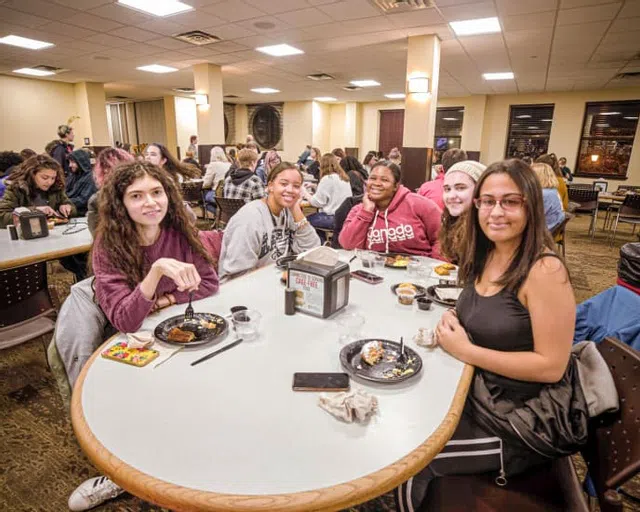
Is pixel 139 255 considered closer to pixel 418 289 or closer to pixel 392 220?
pixel 418 289

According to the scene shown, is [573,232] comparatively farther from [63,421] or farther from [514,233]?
[63,421]

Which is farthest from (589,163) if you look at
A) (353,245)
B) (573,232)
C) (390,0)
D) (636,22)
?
(353,245)

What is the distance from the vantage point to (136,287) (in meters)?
1.45

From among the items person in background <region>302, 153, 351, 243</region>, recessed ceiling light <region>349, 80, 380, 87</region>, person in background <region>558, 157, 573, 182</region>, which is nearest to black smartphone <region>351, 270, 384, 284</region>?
person in background <region>302, 153, 351, 243</region>

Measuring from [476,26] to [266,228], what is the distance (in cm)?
455

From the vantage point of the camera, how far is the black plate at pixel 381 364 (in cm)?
113

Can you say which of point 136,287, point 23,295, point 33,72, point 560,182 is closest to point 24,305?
point 23,295

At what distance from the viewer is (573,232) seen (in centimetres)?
759

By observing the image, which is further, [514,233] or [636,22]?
[636,22]

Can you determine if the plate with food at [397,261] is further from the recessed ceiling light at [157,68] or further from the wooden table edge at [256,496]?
the recessed ceiling light at [157,68]

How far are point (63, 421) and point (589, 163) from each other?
40.4 feet

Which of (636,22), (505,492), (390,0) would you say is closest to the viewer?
(505,492)

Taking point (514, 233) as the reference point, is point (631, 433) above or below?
below

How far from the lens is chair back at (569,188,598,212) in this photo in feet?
21.9
